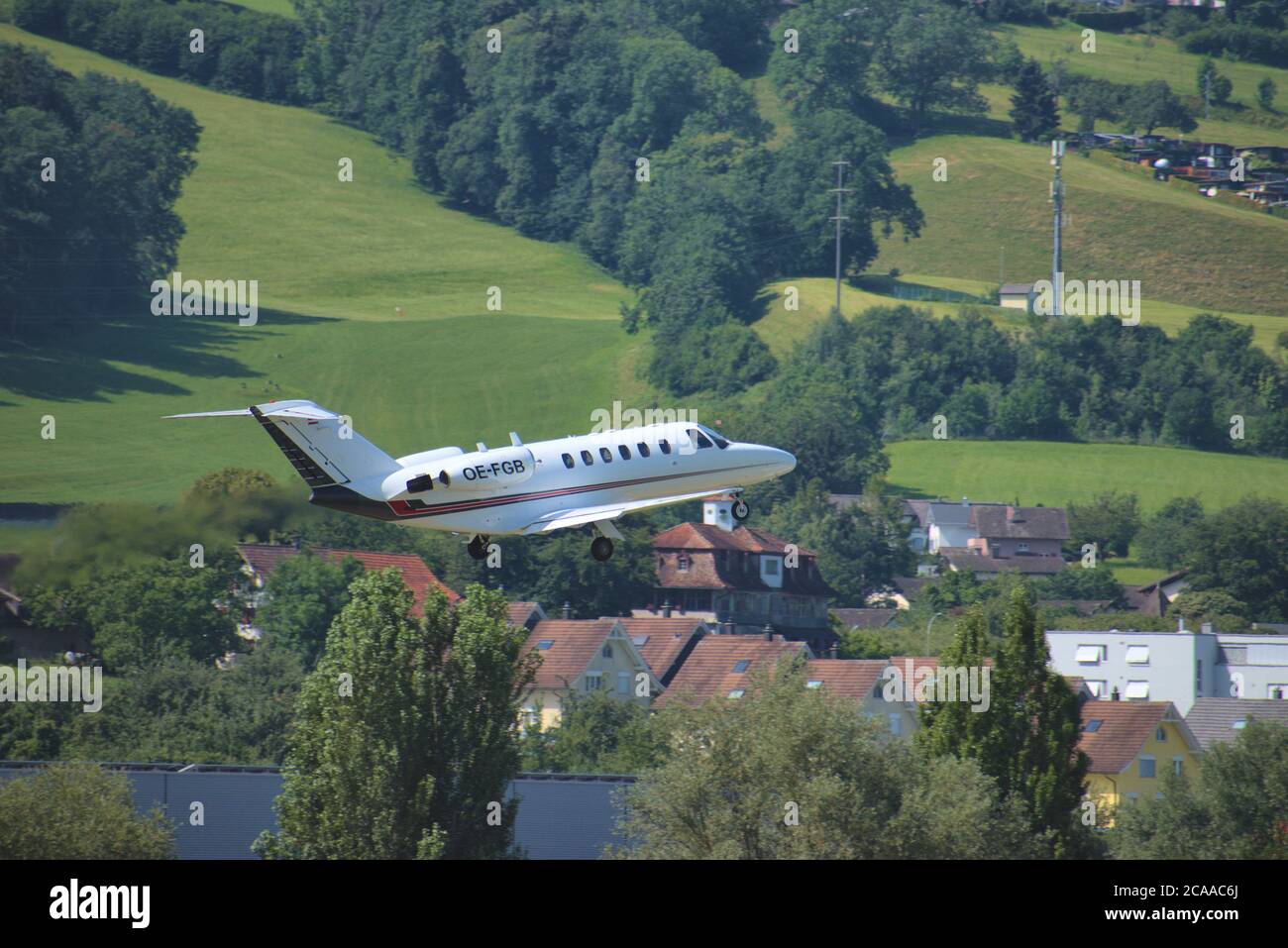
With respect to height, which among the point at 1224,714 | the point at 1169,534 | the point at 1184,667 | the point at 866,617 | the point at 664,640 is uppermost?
the point at 664,640

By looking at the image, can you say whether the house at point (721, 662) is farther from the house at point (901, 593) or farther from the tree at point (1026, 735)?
the house at point (901, 593)

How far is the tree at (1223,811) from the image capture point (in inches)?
2864

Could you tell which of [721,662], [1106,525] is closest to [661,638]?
[721,662]

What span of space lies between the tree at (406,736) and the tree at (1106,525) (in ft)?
373

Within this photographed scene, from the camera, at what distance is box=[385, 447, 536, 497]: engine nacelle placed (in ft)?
154

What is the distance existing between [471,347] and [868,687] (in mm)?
105340

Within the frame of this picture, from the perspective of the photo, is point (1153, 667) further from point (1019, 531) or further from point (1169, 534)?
point (1019, 531)

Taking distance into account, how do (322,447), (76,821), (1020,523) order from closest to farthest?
(322,447), (76,821), (1020,523)

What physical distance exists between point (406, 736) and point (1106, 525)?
12080 centimetres

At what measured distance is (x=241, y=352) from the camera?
627ft

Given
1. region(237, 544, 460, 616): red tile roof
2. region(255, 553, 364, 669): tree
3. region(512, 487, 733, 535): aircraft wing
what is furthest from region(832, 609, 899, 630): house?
region(512, 487, 733, 535): aircraft wing

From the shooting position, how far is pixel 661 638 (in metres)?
118
